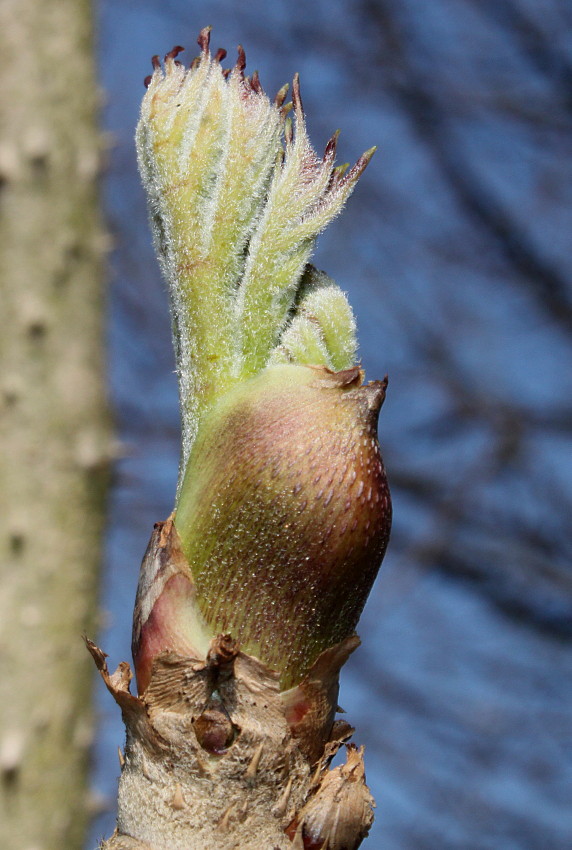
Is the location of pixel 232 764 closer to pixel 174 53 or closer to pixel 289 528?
pixel 289 528

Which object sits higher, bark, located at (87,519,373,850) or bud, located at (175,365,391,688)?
bud, located at (175,365,391,688)

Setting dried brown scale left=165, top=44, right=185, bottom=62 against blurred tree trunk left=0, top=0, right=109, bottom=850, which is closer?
dried brown scale left=165, top=44, right=185, bottom=62

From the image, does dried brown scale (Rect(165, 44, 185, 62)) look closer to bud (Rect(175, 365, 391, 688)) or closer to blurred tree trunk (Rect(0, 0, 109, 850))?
bud (Rect(175, 365, 391, 688))

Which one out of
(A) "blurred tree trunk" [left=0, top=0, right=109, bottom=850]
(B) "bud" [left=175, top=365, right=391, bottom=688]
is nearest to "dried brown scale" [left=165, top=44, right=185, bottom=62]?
(B) "bud" [left=175, top=365, right=391, bottom=688]

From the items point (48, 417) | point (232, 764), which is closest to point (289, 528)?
point (232, 764)

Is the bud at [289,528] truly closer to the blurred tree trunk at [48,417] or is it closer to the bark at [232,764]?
the bark at [232,764]

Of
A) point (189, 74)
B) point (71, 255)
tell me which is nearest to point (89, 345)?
point (71, 255)

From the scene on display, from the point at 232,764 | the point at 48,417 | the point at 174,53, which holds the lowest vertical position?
the point at 232,764
